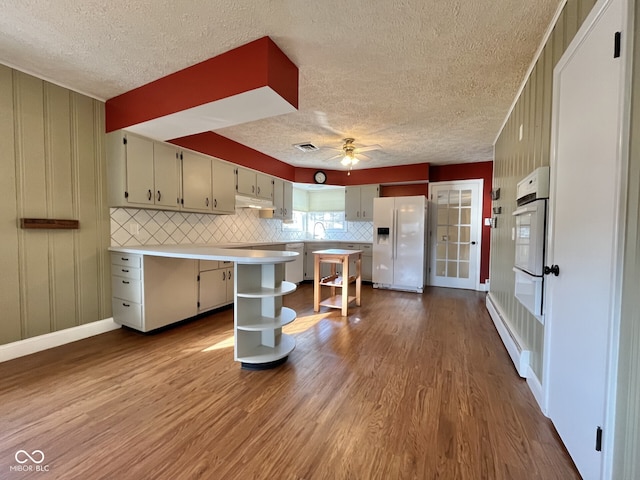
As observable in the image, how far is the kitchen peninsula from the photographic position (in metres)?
2.10

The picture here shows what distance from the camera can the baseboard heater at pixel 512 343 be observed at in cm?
198

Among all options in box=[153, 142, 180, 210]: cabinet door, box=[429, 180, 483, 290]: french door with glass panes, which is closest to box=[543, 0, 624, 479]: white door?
box=[153, 142, 180, 210]: cabinet door

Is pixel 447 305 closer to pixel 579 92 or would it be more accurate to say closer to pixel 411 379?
pixel 411 379

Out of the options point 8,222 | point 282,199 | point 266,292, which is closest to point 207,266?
point 266,292

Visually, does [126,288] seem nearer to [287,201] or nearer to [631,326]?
[287,201]

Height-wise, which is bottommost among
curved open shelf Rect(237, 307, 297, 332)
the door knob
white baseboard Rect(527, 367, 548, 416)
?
white baseboard Rect(527, 367, 548, 416)

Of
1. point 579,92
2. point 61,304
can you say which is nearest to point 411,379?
point 579,92

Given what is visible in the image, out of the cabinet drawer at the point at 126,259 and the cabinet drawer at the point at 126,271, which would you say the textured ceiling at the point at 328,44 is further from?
the cabinet drawer at the point at 126,271

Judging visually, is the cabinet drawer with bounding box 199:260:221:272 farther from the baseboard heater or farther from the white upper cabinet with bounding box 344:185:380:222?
the baseboard heater

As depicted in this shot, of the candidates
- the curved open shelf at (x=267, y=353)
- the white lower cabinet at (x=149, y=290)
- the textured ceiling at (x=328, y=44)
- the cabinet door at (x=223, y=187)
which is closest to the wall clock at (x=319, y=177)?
the cabinet door at (x=223, y=187)

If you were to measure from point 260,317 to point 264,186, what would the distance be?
9.44 feet

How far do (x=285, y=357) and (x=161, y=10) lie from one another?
259cm

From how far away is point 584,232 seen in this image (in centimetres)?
125

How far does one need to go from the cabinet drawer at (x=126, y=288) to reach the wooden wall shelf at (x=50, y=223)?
2.14ft
